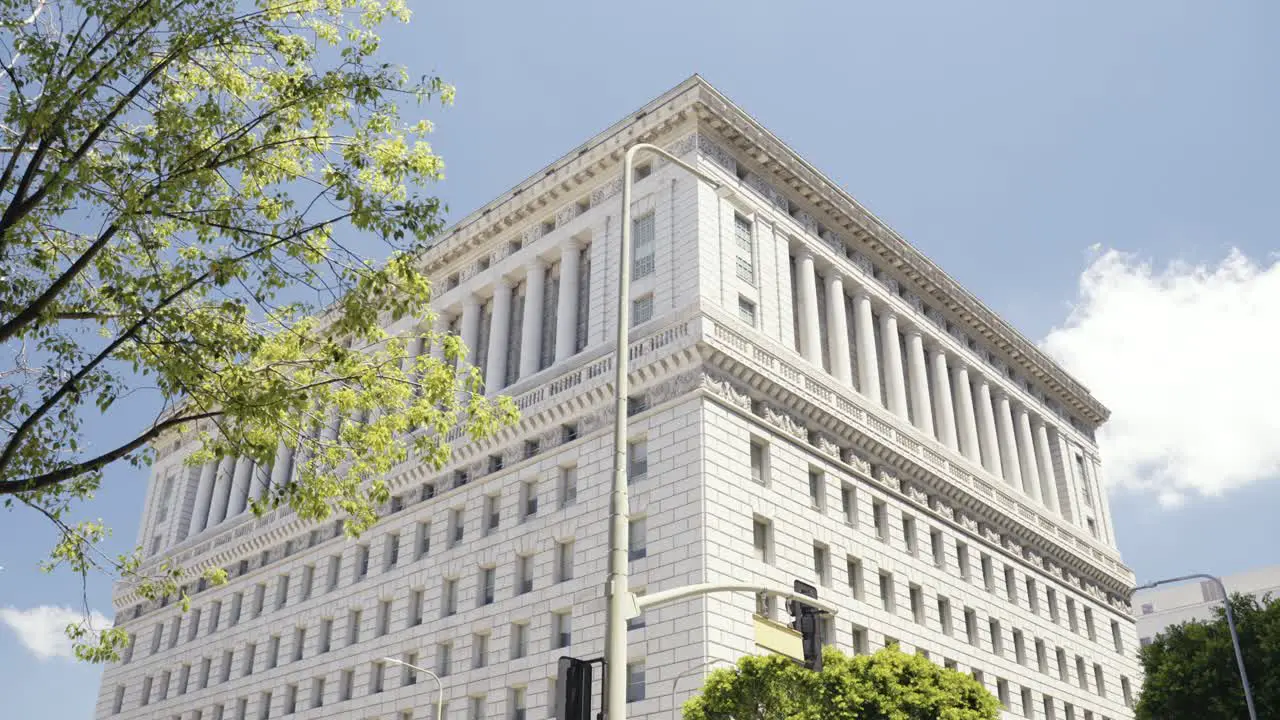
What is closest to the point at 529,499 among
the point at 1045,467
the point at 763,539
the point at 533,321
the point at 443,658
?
the point at 443,658

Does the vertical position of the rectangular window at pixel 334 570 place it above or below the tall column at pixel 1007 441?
below

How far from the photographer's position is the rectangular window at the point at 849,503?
50094 mm

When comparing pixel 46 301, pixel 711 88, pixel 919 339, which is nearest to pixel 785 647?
pixel 46 301

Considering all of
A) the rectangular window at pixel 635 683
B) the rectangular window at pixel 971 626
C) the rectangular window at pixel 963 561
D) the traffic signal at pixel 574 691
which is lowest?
the traffic signal at pixel 574 691

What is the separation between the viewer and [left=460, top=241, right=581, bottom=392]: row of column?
53656mm

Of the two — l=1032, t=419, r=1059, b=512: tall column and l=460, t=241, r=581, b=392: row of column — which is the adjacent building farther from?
l=460, t=241, r=581, b=392: row of column

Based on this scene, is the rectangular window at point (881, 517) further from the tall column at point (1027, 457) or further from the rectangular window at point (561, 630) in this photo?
the tall column at point (1027, 457)

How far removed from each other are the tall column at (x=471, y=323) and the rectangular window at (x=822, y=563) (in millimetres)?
22368

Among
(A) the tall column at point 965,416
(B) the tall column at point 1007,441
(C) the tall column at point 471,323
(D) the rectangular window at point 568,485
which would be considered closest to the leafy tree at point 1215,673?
(A) the tall column at point 965,416

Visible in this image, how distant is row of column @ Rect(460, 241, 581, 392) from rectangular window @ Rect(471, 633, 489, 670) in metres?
12.9

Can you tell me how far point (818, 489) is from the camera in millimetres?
49219

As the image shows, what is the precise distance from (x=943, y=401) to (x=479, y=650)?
29.9m

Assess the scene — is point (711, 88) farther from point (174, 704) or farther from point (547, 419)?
point (174, 704)

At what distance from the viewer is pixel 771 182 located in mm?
55094
